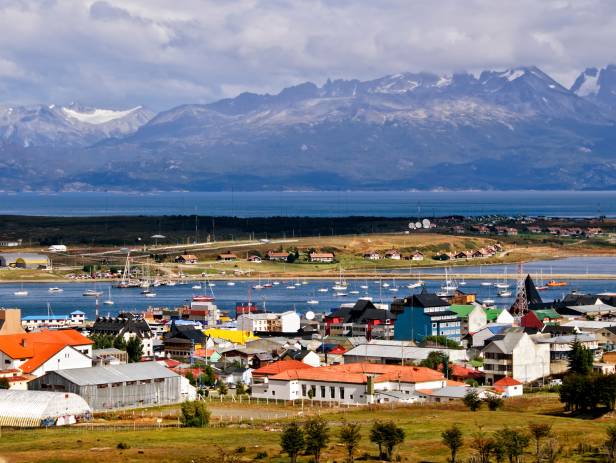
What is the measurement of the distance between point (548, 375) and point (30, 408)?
79.2 ft

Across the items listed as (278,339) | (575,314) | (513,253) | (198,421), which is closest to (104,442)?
(198,421)

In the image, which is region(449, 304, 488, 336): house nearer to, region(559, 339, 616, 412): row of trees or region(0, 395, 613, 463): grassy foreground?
region(559, 339, 616, 412): row of trees

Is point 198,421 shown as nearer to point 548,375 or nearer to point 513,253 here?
point 548,375

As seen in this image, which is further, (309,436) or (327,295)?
(327,295)

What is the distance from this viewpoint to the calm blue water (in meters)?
96.4

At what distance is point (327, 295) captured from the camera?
10819 cm

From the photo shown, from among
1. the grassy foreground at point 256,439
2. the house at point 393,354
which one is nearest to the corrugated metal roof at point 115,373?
the grassy foreground at point 256,439

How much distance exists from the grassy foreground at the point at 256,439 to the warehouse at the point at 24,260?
308 feet

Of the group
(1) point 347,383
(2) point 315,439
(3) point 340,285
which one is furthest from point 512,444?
(3) point 340,285

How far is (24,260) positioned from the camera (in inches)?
5448

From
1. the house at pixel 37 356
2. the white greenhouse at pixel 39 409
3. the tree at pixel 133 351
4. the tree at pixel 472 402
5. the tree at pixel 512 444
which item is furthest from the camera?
the tree at pixel 133 351

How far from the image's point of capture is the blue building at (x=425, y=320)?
2692 inches

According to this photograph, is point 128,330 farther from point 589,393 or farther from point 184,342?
point 589,393

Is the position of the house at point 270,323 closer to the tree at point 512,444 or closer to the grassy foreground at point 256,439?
the grassy foreground at point 256,439
